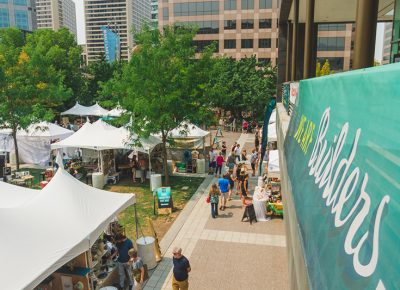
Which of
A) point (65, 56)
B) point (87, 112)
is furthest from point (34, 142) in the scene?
point (65, 56)

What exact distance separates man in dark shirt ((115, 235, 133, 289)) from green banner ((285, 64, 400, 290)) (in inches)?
253

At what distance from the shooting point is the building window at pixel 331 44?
203 ft

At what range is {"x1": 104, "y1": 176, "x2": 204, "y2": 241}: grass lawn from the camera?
12.9 meters

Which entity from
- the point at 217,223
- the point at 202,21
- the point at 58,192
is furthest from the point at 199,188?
the point at 202,21

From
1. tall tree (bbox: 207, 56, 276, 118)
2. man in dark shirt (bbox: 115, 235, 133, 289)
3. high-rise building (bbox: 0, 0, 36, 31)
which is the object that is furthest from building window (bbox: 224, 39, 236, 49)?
high-rise building (bbox: 0, 0, 36, 31)

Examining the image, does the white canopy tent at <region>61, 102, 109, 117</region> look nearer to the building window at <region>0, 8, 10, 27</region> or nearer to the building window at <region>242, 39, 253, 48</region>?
the building window at <region>242, 39, 253, 48</region>

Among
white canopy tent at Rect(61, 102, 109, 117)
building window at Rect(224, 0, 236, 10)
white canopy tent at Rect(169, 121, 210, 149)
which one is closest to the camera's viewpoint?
white canopy tent at Rect(169, 121, 210, 149)

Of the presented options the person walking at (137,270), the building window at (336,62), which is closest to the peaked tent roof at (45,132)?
the person walking at (137,270)

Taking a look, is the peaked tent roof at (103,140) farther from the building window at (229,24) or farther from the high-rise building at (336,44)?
the high-rise building at (336,44)

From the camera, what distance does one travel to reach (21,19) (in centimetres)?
11725

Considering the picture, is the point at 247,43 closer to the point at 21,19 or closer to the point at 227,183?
the point at 227,183

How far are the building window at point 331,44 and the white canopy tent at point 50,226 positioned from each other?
6096 centimetres

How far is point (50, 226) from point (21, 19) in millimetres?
131121

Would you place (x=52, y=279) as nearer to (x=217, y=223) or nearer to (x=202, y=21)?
(x=217, y=223)
